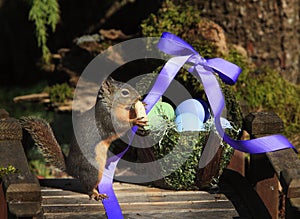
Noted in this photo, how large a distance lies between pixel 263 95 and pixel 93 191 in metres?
1.90

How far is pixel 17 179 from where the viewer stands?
314 centimetres

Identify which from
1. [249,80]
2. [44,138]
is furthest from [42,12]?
[44,138]

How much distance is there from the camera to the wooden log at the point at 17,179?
300 centimetres

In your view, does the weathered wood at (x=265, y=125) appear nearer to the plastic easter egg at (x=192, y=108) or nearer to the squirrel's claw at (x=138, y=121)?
the plastic easter egg at (x=192, y=108)

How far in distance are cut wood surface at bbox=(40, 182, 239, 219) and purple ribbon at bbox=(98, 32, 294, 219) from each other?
0.11 meters

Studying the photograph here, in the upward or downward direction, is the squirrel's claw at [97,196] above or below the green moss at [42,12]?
below

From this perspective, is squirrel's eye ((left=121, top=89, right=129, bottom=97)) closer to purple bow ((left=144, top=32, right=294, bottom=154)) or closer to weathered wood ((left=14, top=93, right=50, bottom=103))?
purple bow ((left=144, top=32, right=294, bottom=154))

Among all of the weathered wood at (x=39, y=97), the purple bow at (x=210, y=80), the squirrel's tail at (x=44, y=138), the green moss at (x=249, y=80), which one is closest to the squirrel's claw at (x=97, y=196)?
the squirrel's tail at (x=44, y=138)

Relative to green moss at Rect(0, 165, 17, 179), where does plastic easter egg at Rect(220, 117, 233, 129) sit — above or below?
above

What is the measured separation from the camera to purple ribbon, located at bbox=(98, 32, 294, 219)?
146 inches

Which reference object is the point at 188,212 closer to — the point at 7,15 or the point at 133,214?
the point at 133,214

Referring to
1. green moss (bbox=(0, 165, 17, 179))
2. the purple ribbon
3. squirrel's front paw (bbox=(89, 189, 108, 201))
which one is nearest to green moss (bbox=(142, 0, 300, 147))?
the purple ribbon

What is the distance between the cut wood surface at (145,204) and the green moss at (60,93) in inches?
71.5

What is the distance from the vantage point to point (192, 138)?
3.80 m
